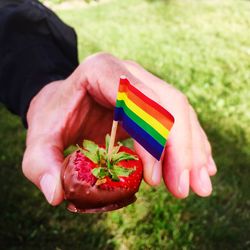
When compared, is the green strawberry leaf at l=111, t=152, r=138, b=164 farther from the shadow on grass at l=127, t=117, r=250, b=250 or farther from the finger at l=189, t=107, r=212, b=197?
the shadow on grass at l=127, t=117, r=250, b=250

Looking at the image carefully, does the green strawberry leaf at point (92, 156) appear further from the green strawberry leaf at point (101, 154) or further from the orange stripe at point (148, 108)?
the orange stripe at point (148, 108)

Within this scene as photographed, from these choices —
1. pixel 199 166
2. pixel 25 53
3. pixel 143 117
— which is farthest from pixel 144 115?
pixel 25 53

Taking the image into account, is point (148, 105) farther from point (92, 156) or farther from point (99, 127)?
point (99, 127)

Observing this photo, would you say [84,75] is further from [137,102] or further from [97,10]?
[97,10]

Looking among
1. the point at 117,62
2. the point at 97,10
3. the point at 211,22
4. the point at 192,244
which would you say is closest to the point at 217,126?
the point at 192,244

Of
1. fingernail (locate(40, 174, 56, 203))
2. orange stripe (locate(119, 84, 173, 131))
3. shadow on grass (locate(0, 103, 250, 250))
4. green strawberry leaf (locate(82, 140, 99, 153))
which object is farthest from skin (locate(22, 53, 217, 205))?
shadow on grass (locate(0, 103, 250, 250))

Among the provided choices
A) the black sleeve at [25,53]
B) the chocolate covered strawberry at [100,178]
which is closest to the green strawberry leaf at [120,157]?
the chocolate covered strawberry at [100,178]
